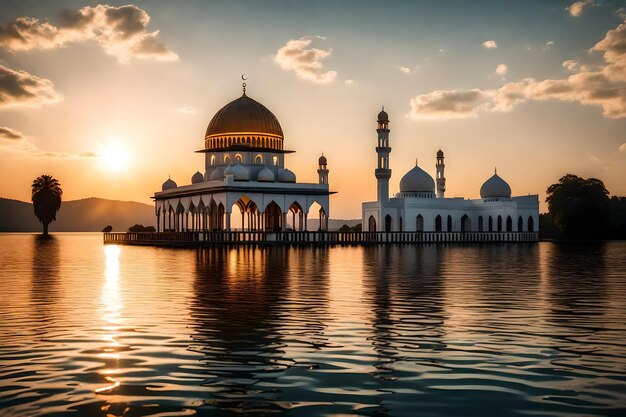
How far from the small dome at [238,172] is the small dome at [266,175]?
138cm

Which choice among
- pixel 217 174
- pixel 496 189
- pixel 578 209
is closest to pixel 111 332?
pixel 217 174

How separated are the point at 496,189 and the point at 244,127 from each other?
3041 cm

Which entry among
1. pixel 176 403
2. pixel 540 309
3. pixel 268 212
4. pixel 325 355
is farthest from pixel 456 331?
pixel 268 212

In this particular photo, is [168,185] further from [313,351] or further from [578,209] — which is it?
[313,351]

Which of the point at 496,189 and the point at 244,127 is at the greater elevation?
the point at 244,127

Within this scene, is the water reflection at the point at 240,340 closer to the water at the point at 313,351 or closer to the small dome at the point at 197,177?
the water at the point at 313,351

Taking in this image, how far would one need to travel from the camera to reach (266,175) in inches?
2916

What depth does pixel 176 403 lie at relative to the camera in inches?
332

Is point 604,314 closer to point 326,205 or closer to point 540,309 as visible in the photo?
point 540,309

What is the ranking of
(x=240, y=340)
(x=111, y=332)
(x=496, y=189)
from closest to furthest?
(x=240, y=340), (x=111, y=332), (x=496, y=189)

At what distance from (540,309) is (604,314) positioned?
4.72 ft

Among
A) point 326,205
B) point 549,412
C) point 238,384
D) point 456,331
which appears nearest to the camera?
point 549,412

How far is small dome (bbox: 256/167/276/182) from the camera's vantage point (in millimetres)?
74062

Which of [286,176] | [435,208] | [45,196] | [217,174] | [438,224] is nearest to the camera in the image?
[217,174]
